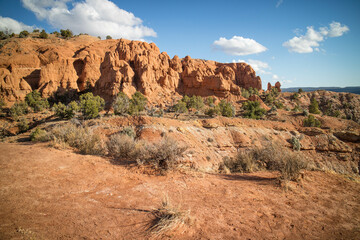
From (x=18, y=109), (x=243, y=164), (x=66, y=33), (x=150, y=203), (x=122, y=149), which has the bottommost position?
(x=243, y=164)

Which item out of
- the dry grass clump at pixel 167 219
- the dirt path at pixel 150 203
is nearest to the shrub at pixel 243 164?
the dirt path at pixel 150 203

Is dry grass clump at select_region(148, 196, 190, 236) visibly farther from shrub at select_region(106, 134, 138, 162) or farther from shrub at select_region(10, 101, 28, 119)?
shrub at select_region(10, 101, 28, 119)

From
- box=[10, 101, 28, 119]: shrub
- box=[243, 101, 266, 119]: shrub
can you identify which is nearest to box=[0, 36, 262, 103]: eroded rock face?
box=[10, 101, 28, 119]: shrub

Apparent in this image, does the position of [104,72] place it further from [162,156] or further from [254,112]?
[162,156]

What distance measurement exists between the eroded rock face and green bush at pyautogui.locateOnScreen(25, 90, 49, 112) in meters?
2.62

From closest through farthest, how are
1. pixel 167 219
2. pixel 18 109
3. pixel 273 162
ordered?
pixel 167 219 → pixel 273 162 → pixel 18 109

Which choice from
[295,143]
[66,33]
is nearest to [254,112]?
[295,143]

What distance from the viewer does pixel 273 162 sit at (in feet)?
21.7

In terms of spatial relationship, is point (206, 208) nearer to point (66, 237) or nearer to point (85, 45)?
point (66, 237)

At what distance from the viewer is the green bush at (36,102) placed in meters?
31.8

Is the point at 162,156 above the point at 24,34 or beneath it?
beneath

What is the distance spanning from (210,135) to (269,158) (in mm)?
12499

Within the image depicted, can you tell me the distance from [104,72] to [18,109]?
1907cm

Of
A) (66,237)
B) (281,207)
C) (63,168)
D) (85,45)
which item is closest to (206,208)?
(281,207)
